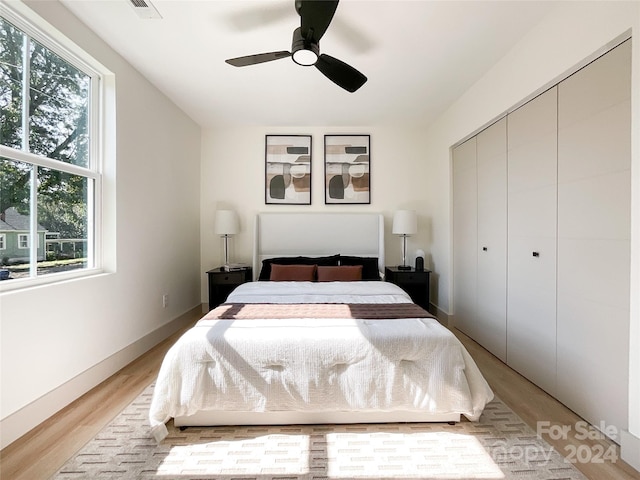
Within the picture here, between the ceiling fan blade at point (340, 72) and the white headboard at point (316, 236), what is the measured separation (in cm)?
186

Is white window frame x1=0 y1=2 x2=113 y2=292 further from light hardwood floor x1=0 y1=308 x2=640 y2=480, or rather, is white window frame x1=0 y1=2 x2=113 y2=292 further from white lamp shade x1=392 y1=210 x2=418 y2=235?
white lamp shade x1=392 y1=210 x2=418 y2=235

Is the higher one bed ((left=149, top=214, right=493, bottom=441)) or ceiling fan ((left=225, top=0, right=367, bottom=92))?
ceiling fan ((left=225, top=0, right=367, bottom=92))

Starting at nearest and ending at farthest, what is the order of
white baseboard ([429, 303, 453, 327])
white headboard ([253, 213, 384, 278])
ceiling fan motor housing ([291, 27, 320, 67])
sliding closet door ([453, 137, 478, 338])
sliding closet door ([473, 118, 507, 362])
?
ceiling fan motor housing ([291, 27, 320, 67]) → sliding closet door ([473, 118, 507, 362]) → sliding closet door ([453, 137, 478, 338]) → white baseboard ([429, 303, 453, 327]) → white headboard ([253, 213, 384, 278])

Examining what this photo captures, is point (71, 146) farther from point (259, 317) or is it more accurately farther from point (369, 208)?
point (369, 208)

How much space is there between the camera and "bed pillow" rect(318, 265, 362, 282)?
3.38m

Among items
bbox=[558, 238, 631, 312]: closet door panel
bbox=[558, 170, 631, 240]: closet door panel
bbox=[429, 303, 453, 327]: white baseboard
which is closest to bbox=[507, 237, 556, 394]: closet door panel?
bbox=[558, 238, 631, 312]: closet door panel

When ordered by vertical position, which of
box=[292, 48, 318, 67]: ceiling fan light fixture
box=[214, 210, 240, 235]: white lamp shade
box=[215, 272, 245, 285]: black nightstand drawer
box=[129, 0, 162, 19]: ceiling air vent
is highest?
box=[129, 0, 162, 19]: ceiling air vent

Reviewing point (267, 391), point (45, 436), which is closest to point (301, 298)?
point (267, 391)

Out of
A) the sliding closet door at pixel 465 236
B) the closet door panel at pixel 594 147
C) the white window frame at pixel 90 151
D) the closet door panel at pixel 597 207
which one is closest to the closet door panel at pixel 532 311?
the closet door panel at pixel 597 207

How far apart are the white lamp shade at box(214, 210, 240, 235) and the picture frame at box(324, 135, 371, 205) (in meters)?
1.26

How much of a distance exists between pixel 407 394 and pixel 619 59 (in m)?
2.13

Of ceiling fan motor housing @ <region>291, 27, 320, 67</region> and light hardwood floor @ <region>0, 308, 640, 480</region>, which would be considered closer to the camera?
light hardwood floor @ <region>0, 308, 640, 480</region>

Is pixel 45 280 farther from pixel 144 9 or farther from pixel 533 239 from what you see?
pixel 533 239

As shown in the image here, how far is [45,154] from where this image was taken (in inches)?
76.9
